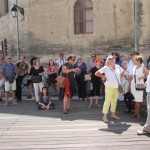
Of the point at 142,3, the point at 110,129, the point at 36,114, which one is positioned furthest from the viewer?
the point at 142,3

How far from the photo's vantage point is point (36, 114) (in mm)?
9867

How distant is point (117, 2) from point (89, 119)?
41.5 ft

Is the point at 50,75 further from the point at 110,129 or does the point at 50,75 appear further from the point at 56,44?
the point at 56,44

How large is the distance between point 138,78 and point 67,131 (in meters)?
2.37

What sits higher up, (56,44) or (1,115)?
(56,44)

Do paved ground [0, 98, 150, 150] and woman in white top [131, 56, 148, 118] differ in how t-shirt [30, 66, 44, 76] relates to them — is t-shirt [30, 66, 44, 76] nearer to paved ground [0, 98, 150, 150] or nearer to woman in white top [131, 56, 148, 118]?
paved ground [0, 98, 150, 150]

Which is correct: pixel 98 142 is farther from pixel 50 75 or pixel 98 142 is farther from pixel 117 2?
pixel 117 2

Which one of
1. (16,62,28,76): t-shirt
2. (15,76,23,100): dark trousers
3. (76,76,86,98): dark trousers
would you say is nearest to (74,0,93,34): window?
(16,62,28,76): t-shirt

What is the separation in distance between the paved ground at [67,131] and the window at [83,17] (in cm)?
1137

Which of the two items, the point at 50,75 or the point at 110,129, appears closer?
the point at 110,129

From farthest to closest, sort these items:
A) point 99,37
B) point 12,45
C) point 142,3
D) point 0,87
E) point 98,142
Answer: point 12,45, point 99,37, point 142,3, point 0,87, point 98,142

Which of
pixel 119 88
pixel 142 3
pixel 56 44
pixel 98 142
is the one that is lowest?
pixel 98 142

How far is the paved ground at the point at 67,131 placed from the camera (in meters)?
6.75

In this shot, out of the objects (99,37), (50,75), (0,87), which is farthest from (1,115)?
(99,37)
